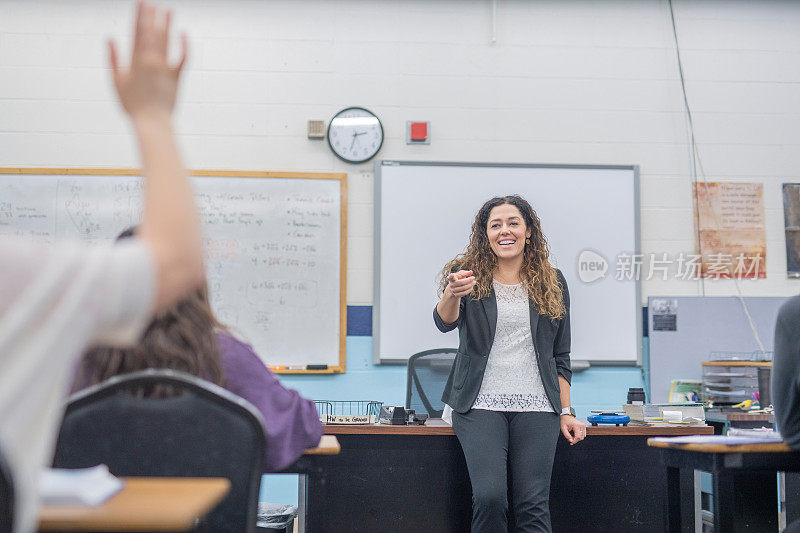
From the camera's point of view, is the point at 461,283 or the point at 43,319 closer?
the point at 43,319

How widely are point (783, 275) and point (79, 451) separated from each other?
4294mm

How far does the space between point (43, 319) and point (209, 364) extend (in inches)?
30.5

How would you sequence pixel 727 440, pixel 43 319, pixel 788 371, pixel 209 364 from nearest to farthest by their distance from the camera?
pixel 43 319, pixel 209 364, pixel 788 371, pixel 727 440

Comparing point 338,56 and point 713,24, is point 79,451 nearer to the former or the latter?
point 338,56

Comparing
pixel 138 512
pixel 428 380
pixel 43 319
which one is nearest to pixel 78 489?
pixel 138 512

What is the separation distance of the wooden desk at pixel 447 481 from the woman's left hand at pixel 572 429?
0.27 feet

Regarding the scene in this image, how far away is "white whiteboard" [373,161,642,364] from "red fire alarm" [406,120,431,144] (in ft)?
0.48

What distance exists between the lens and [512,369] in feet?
8.61

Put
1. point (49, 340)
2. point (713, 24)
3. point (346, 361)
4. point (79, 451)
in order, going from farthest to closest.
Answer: point (713, 24) < point (346, 361) < point (79, 451) < point (49, 340)

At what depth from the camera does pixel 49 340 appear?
0.71 metres

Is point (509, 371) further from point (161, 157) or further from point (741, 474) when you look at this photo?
point (161, 157)

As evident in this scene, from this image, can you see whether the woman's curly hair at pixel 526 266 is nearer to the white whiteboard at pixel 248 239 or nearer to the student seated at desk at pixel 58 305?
the white whiteboard at pixel 248 239

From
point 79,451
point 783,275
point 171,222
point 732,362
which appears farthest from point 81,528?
point 783,275

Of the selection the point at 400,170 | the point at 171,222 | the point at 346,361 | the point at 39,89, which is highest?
the point at 39,89
